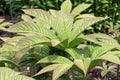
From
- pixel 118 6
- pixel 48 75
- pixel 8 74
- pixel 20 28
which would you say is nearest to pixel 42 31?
pixel 20 28

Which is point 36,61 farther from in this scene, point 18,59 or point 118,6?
point 118,6

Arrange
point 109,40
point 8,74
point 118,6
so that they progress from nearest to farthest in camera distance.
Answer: point 8,74 < point 109,40 < point 118,6

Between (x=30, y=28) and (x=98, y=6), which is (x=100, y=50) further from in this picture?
(x=98, y=6)

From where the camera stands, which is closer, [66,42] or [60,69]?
[60,69]

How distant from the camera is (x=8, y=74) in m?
1.31

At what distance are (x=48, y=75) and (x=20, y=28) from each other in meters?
0.30

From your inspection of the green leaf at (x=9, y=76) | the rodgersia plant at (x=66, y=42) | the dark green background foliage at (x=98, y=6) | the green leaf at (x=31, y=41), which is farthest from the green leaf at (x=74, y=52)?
the dark green background foliage at (x=98, y=6)

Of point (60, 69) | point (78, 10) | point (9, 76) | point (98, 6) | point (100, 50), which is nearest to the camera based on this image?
point (9, 76)

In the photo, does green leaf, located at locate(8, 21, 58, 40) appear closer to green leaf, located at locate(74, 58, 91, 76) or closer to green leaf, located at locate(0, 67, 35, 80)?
green leaf, located at locate(74, 58, 91, 76)

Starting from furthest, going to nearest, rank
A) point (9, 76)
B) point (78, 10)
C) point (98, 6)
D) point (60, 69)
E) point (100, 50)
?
point (98, 6)
point (78, 10)
point (100, 50)
point (60, 69)
point (9, 76)

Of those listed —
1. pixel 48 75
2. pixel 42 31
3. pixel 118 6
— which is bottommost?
pixel 118 6

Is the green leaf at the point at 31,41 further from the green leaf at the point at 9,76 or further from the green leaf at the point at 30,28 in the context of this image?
the green leaf at the point at 9,76

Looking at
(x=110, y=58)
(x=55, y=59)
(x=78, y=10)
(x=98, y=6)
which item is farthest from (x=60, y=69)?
(x=98, y=6)

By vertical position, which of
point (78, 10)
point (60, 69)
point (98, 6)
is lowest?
point (98, 6)
